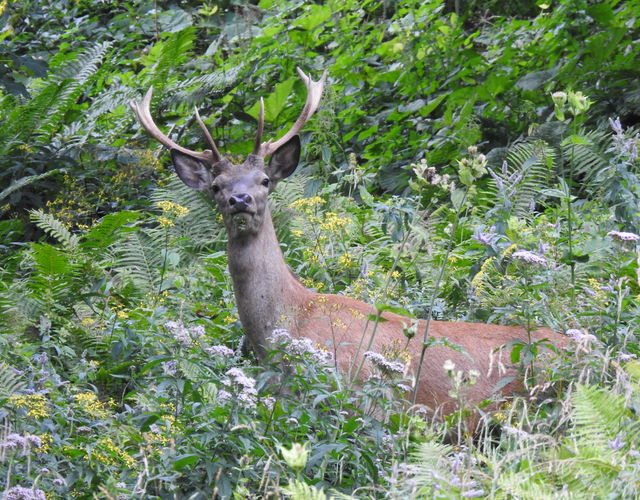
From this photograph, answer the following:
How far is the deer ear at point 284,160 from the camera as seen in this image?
6.50m

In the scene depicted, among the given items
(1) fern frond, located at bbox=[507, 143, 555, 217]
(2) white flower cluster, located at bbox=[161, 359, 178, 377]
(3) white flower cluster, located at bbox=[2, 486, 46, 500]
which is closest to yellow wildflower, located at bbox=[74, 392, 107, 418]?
(2) white flower cluster, located at bbox=[161, 359, 178, 377]

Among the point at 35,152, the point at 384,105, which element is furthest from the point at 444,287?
the point at 35,152

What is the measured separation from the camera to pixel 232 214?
19.0ft

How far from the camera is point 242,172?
6141 mm

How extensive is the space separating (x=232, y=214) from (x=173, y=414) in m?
A: 1.91

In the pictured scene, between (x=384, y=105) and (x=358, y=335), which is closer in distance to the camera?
(x=358, y=335)

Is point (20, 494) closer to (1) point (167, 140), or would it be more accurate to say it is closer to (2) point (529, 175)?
(1) point (167, 140)

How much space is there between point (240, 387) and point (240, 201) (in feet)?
7.90

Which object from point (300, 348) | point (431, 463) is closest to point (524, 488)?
point (431, 463)

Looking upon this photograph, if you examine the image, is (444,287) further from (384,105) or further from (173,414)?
(384,105)

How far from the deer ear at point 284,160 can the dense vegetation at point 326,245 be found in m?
0.50

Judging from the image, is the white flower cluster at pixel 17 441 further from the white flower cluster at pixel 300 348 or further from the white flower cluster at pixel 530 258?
the white flower cluster at pixel 530 258

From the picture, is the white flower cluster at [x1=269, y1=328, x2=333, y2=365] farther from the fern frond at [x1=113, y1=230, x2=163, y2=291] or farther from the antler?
the fern frond at [x1=113, y1=230, x2=163, y2=291]

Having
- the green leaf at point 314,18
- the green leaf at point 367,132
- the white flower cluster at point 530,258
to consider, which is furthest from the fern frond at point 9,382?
the green leaf at point 314,18
